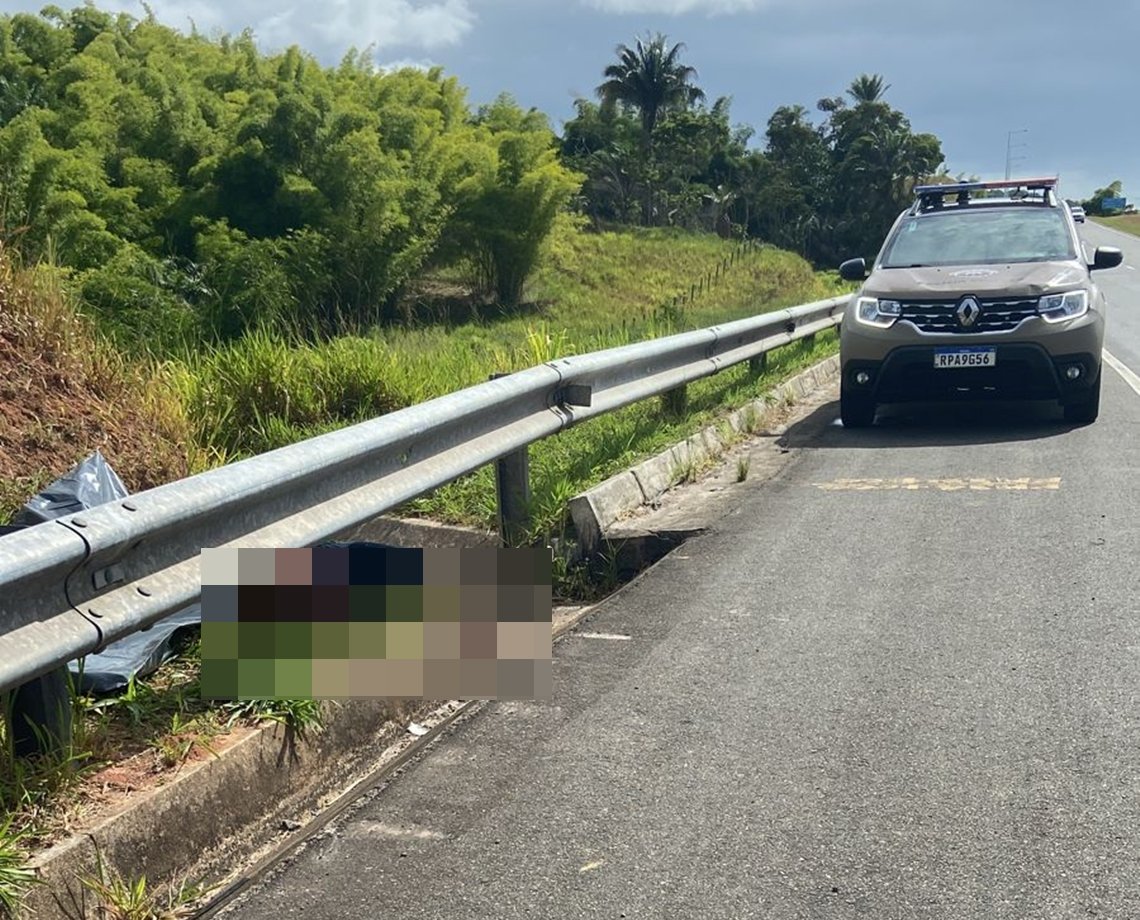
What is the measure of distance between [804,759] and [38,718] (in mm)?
2028

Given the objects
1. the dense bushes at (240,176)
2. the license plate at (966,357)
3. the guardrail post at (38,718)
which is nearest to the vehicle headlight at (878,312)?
the license plate at (966,357)

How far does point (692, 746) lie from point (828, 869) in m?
0.74

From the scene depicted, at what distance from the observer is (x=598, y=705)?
3.81 metres

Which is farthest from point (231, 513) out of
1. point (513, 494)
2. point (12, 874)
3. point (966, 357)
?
point (966, 357)

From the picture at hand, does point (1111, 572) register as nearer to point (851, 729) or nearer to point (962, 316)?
point (851, 729)

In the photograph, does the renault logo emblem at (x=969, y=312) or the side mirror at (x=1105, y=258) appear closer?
the renault logo emblem at (x=969, y=312)

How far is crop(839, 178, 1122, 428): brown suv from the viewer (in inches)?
334

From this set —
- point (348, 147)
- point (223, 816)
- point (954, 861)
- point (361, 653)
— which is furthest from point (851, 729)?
point (348, 147)

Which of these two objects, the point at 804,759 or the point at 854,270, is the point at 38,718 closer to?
the point at 804,759

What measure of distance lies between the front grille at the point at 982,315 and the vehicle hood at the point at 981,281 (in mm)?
51

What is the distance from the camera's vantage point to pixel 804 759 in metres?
3.34

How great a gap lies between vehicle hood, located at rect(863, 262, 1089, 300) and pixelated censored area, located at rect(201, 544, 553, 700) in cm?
588

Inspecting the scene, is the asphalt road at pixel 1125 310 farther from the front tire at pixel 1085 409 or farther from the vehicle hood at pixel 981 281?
the front tire at pixel 1085 409

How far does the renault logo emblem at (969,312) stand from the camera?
859 centimetres
